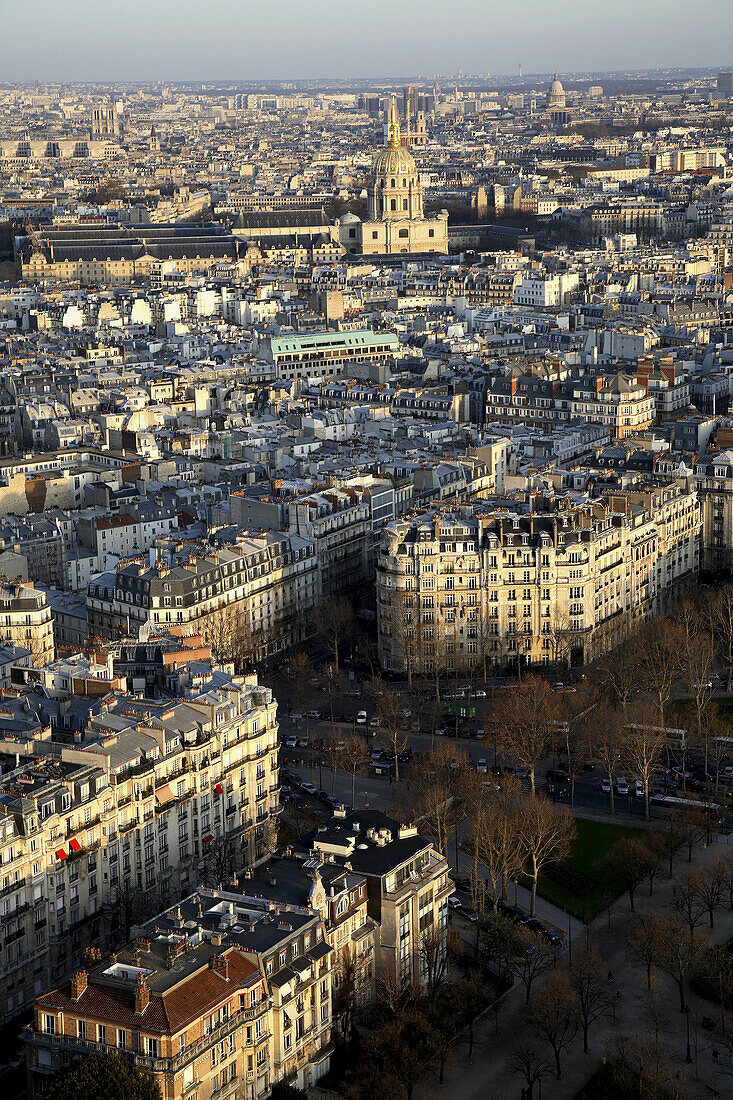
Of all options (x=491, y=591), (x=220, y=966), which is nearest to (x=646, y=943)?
A: (x=220, y=966)

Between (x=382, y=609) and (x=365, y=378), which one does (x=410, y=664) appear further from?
(x=365, y=378)

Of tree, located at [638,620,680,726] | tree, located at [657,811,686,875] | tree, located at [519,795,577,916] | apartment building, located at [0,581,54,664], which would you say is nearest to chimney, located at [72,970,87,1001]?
tree, located at [519,795,577,916]

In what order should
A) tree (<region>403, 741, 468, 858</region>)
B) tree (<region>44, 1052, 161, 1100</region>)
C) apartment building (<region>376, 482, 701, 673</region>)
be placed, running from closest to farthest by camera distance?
tree (<region>44, 1052, 161, 1100</region>)
tree (<region>403, 741, 468, 858</region>)
apartment building (<region>376, 482, 701, 673</region>)

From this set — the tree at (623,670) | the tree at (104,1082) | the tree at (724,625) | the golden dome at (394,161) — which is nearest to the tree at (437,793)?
the tree at (623,670)

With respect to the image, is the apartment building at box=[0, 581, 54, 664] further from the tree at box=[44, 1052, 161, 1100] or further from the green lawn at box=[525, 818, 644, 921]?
the tree at box=[44, 1052, 161, 1100]

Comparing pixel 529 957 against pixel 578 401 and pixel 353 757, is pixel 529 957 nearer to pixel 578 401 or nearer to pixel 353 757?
pixel 353 757

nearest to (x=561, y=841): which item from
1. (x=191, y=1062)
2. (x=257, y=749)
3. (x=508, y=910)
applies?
(x=508, y=910)

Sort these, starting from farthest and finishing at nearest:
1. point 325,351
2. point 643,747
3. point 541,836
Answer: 1. point 325,351
2. point 643,747
3. point 541,836
